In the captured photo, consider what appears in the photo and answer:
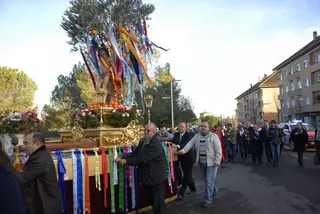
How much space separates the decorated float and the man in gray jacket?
75cm

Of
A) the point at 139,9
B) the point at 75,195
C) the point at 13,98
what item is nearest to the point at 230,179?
the point at 75,195

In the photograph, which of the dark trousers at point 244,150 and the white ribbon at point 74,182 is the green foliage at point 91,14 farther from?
the white ribbon at point 74,182

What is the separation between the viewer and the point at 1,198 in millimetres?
1566

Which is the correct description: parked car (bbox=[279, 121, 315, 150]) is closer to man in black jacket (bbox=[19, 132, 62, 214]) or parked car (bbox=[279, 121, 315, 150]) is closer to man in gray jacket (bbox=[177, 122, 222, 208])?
man in gray jacket (bbox=[177, 122, 222, 208])

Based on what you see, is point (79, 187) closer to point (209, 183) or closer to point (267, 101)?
point (209, 183)

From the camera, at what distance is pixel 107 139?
855 cm

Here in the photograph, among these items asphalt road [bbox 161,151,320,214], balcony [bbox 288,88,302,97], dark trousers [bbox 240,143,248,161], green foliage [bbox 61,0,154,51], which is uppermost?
green foliage [bbox 61,0,154,51]

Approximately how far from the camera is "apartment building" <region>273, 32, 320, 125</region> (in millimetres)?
46938

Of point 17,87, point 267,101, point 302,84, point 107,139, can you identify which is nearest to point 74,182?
point 107,139

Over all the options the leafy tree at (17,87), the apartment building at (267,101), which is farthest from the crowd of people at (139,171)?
the apartment building at (267,101)

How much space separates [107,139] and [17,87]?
39.7 meters

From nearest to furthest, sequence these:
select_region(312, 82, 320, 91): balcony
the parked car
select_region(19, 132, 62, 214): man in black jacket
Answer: select_region(19, 132, 62, 214): man in black jacket → the parked car → select_region(312, 82, 320, 91): balcony

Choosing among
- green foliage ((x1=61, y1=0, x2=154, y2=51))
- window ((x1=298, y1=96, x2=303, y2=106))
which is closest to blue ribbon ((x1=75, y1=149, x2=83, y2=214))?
green foliage ((x1=61, y1=0, x2=154, y2=51))

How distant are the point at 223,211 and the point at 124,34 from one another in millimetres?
5881
